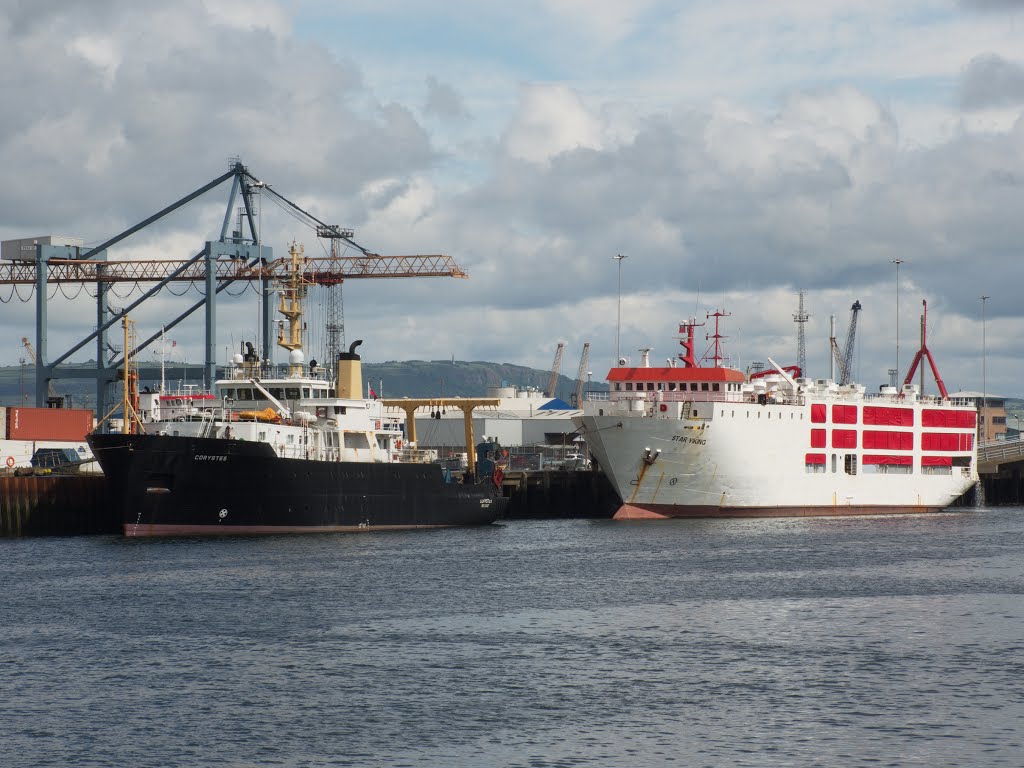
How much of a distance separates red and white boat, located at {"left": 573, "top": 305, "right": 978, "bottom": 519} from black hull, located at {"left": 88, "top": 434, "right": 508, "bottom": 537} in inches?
736

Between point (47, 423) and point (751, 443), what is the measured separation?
42.5m

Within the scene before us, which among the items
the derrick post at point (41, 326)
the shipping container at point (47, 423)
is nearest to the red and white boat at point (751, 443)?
the shipping container at point (47, 423)

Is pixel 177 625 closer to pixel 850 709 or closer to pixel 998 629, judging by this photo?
pixel 850 709

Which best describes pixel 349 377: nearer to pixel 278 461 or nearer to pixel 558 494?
pixel 278 461

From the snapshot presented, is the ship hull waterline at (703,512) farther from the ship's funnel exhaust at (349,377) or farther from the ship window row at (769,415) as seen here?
the ship's funnel exhaust at (349,377)

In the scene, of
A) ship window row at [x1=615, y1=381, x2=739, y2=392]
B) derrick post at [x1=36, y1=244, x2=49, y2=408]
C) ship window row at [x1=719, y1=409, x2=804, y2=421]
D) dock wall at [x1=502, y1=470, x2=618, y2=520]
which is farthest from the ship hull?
derrick post at [x1=36, y1=244, x2=49, y2=408]

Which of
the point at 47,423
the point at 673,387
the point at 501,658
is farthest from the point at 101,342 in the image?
the point at 501,658

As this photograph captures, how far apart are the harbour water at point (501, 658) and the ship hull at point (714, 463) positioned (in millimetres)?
19781

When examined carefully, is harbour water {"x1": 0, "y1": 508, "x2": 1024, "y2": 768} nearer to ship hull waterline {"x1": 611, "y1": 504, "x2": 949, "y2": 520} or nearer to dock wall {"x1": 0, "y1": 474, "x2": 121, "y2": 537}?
dock wall {"x1": 0, "y1": 474, "x2": 121, "y2": 537}

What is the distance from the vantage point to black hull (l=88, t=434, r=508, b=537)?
196 ft

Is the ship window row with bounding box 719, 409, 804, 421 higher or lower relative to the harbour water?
higher

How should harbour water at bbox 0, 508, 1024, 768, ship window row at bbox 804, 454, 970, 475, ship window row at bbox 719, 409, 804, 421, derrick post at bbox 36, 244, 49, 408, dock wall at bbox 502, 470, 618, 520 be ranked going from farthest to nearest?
derrick post at bbox 36, 244, 49, 408
dock wall at bbox 502, 470, 618, 520
ship window row at bbox 804, 454, 970, 475
ship window row at bbox 719, 409, 804, 421
harbour water at bbox 0, 508, 1024, 768

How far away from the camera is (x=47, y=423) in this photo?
84250 mm

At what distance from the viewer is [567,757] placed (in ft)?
85.4
